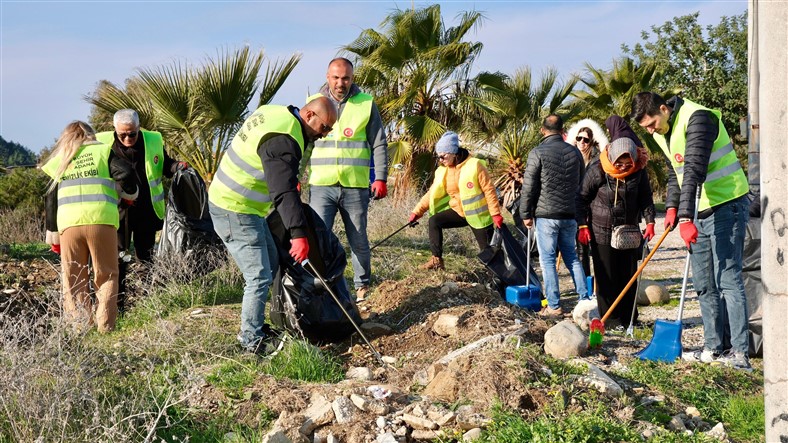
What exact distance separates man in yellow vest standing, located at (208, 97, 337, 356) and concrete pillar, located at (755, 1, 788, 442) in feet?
10.1

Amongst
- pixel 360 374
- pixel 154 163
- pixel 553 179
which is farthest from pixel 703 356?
pixel 154 163

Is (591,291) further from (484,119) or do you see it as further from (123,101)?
(484,119)

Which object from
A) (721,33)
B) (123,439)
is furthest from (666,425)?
(721,33)

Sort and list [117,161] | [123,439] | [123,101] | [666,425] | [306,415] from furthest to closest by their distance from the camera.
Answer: [123,101] → [117,161] → [666,425] → [306,415] → [123,439]

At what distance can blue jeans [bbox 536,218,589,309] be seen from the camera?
291 inches

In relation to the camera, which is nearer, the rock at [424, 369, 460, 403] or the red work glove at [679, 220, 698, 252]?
the rock at [424, 369, 460, 403]

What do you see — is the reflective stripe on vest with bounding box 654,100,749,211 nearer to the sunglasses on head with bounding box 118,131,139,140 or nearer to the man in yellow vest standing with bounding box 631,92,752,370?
the man in yellow vest standing with bounding box 631,92,752,370

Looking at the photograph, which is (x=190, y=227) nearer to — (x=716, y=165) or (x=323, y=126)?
(x=323, y=126)

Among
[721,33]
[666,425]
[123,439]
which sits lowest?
[666,425]

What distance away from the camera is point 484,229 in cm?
852

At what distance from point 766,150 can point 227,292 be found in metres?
5.66

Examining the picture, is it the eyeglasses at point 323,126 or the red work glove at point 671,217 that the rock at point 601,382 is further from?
the eyeglasses at point 323,126

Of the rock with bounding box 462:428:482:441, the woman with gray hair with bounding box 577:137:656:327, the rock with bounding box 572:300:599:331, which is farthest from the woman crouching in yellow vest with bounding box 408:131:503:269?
the rock with bounding box 462:428:482:441

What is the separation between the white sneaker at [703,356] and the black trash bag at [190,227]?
3.96 m
